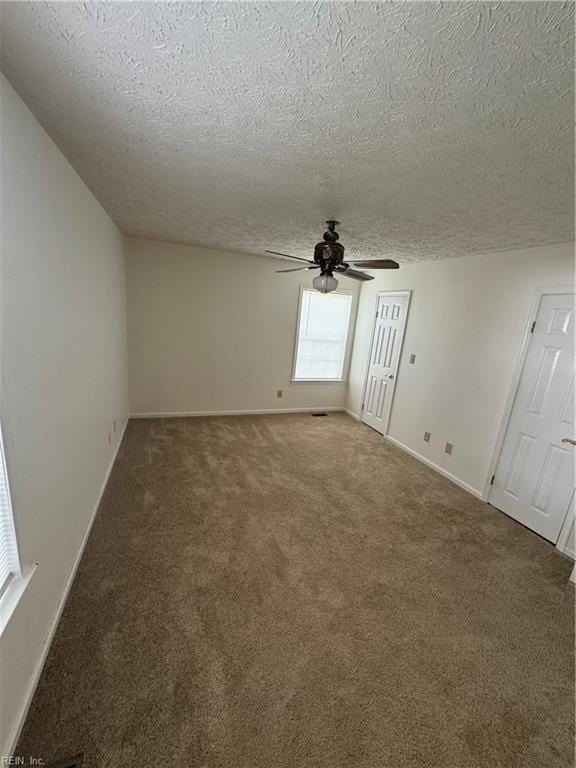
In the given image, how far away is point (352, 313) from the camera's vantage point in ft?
16.9

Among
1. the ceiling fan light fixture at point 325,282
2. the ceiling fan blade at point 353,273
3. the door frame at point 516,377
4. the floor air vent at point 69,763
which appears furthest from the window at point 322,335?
the floor air vent at point 69,763

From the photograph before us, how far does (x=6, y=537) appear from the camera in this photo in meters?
1.18

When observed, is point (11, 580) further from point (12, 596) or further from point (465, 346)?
point (465, 346)

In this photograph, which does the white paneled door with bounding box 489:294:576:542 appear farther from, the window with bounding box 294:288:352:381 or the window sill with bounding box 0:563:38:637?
the window sill with bounding box 0:563:38:637

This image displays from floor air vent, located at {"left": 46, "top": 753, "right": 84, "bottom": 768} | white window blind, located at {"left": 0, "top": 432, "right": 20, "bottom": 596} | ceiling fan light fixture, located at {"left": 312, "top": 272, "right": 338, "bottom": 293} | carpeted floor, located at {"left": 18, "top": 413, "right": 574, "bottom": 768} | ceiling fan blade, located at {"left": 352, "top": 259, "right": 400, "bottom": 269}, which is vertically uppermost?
ceiling fan blade, located at {"left": 352, "top": 259, "right": 400, "bottom": 269}

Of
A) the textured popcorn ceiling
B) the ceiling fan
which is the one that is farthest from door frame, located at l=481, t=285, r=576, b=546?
the ceiling fan

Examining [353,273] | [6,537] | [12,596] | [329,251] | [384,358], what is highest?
[329,251]

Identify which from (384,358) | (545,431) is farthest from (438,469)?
(384,358)

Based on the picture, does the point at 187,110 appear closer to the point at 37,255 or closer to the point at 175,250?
the point at 37,255

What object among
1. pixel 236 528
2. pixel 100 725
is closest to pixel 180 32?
pixel 100 725

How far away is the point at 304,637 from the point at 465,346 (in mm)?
3037

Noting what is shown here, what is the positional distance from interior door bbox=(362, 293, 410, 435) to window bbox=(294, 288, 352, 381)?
0.61 m

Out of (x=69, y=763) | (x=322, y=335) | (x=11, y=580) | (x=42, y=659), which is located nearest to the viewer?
(x=69, y=763)

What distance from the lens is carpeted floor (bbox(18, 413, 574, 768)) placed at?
1.23 metres
